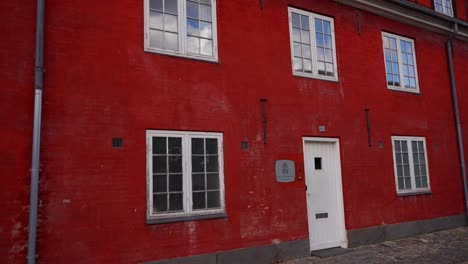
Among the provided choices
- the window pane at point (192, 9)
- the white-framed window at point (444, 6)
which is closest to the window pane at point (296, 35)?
the window pane at point (192, 9)

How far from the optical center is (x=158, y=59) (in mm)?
6500

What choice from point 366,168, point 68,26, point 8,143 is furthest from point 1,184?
point 366,168

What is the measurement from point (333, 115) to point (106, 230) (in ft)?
17.6

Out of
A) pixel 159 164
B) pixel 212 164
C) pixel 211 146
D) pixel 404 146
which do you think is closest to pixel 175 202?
pixel 159 164

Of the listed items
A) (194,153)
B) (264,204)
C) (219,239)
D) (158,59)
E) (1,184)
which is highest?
(158,59)

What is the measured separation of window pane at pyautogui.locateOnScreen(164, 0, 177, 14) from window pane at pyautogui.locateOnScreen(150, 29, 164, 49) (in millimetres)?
467

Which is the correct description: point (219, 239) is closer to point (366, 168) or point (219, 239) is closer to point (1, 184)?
point (1, 184)

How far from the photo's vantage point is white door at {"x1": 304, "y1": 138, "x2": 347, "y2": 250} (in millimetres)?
8055

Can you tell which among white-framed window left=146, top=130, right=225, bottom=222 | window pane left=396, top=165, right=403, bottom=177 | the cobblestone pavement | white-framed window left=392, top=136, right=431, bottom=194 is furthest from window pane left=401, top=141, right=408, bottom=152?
Answer: white-framed window left=146, top=130, right=225, bottom=222

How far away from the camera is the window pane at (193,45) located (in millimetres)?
6898

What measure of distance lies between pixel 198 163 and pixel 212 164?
281mm

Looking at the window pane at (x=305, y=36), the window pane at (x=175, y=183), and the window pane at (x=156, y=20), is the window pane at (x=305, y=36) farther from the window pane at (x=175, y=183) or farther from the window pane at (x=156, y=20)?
the window pane at (x=175, y=183)

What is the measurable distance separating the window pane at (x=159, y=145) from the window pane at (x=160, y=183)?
403 millimetres

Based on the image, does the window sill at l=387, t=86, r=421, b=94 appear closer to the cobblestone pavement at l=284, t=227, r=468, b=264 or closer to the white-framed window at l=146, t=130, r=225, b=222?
the cobblestone pavement at l=284, t=227, r=468, b=264
